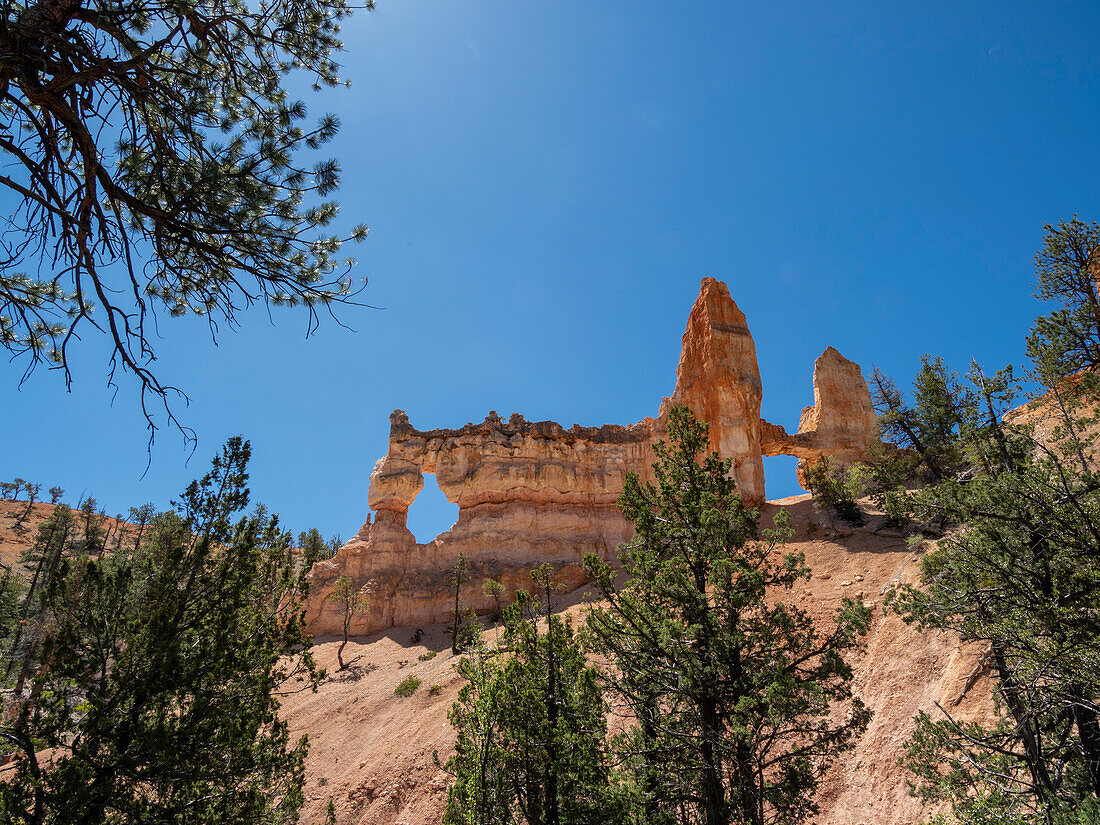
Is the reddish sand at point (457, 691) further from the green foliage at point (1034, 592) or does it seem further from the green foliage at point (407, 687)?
the green foliage at point (1034, 592)

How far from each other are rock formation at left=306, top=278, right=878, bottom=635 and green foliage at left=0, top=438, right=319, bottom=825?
24405 mm

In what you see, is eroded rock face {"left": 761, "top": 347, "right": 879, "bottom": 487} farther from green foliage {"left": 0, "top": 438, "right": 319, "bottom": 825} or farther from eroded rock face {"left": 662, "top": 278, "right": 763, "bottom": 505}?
green foliage {"left": 0, "top": 438, "right": 319, "bottom": 825}

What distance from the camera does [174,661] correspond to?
6918 millimetres

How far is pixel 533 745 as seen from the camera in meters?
10.4

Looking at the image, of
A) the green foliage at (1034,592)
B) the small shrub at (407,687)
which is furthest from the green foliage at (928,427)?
the small shrub at (407,687)

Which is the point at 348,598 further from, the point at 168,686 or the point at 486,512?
the point at 168,686

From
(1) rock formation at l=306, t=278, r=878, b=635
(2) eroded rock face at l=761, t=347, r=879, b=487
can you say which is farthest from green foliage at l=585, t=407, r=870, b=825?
(2) eroded rock face at l=761, t=347, r=879, b=487

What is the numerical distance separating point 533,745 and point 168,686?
6.23 metres

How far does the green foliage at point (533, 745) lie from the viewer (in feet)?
32.1

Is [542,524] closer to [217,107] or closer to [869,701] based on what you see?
[869,701]

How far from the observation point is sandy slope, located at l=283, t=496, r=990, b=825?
13500mm

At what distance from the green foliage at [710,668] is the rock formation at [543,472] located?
2084cm

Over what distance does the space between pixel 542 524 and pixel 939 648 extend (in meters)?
23.6

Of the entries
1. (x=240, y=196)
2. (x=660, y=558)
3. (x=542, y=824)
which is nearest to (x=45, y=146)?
(x=240, y=196)
